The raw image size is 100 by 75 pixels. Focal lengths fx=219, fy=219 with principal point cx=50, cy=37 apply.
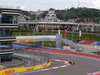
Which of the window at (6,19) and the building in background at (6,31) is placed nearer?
the building in background at (6,31)

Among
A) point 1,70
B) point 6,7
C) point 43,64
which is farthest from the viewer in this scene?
point 6,7

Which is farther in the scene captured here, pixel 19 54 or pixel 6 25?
pixel 19 54

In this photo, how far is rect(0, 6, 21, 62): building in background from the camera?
130ft

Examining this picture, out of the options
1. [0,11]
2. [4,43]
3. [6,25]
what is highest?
[0,11]

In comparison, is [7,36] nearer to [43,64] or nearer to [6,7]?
[6,7]

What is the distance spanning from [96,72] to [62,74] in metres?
5.82

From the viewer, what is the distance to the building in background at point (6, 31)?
3950cm

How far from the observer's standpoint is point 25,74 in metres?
31.5

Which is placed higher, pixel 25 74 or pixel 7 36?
pixel 7 36

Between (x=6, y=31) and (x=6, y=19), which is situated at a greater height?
(x=6, y=19)

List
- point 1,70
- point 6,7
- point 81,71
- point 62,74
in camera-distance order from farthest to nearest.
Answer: point 6,7 → point 81,71 → point 62,74 → point 1,70

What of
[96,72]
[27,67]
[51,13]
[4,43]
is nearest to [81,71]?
[96,72]

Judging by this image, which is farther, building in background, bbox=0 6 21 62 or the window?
the window

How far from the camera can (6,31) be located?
42.1 meters
